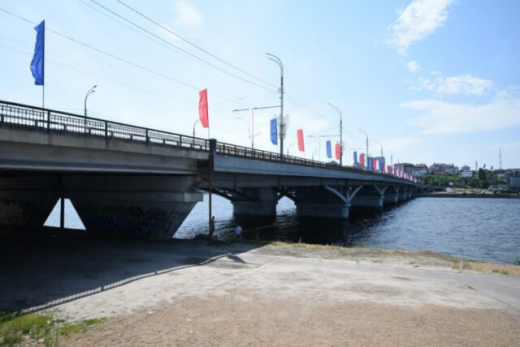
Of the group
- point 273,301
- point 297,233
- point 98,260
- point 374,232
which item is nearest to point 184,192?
point 98,260

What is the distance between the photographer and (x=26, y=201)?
30.1 m

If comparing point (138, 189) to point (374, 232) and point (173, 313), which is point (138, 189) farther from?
point (374, 232)

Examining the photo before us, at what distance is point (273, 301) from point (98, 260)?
32.5 ft

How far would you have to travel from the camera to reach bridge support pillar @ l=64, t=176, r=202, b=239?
2527 centimetres

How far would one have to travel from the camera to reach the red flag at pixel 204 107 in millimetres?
29625

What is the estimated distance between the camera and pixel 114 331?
876 cm

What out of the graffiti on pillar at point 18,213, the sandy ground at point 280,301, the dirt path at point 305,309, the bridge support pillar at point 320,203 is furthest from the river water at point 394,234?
the dirt path at point 305,309

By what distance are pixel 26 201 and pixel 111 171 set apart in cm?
1482

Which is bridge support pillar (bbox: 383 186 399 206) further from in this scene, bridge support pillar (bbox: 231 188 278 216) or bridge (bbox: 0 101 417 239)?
bridge (bbox: 0 101 417 239)

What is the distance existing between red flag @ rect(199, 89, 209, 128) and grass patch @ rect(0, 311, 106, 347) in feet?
70.0

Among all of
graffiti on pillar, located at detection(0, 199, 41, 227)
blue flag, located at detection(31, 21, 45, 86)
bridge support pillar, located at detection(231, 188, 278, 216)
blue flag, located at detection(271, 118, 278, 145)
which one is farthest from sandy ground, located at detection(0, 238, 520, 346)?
bridge support pillar, located at detection(231, 188, 278, 216)

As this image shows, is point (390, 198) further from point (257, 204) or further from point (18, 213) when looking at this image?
point (18, 213)

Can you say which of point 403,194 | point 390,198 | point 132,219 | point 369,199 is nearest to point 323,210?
point 369,199

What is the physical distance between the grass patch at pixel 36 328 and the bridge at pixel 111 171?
713cm
